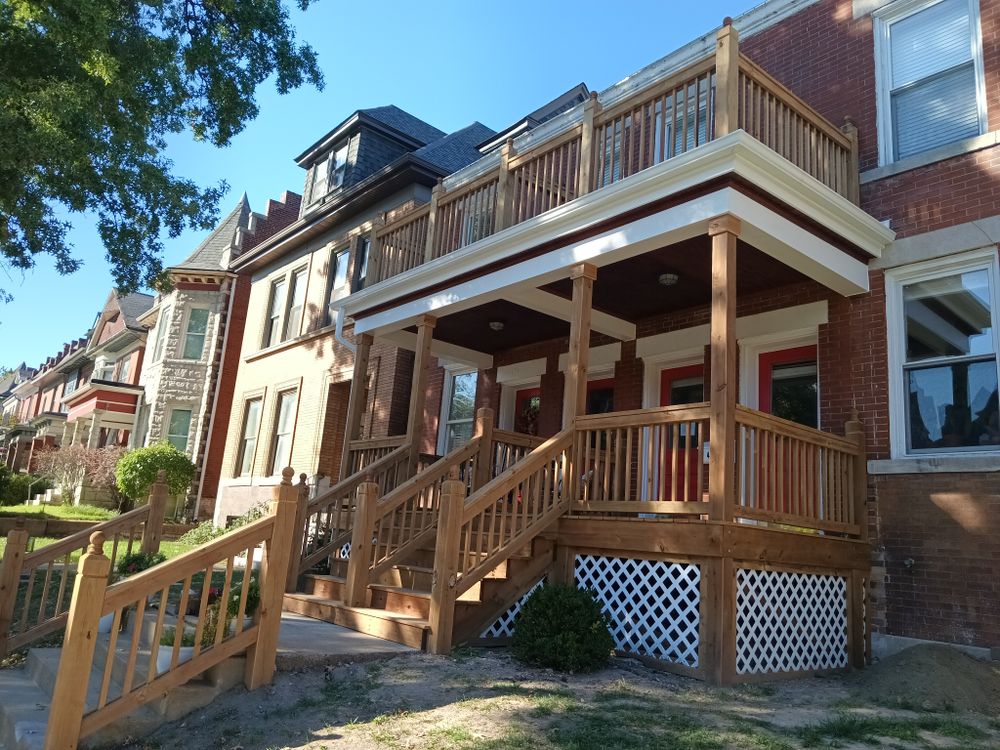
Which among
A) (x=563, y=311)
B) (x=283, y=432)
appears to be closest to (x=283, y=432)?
(x=283, y=432)

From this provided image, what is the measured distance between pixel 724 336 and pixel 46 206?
34.0 ft

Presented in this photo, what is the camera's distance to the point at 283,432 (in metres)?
17.6

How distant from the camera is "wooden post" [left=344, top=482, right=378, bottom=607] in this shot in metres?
7.64

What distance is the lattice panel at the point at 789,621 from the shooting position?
6.39 meters

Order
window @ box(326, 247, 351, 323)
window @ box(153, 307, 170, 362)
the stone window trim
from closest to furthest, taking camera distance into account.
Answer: the stone window trim < window @ box(326, 247, 351, 323) < window @ box(153, 307, 170, 362)

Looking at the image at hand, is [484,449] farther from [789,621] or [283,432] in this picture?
Result: [283,432]

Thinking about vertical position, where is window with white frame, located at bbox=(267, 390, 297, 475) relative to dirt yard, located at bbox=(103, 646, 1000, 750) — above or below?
above

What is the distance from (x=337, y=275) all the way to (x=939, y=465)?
1312 cm

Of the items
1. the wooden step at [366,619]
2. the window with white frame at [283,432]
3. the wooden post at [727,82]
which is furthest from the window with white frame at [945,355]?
the window with white frame at [283,432]

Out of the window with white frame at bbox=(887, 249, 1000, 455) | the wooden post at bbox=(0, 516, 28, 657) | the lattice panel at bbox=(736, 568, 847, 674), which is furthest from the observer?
the window with white frame at bbox=(887, 249, 1000, 455)

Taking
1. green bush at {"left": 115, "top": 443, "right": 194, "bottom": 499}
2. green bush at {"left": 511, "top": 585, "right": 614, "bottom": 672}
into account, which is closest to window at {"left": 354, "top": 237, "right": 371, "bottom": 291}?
green bush at {"left": 115, "top": 443, "right": 194, "bottom": 499}

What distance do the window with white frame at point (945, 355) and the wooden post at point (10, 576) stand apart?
8.13m

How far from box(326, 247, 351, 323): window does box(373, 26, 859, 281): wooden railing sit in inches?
236

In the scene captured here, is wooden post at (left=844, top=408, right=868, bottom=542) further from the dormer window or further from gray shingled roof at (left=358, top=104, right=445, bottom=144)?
gray shingled roof at (left=358, top=104, right=445, bottom=144)
